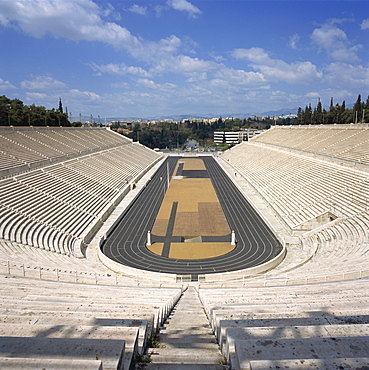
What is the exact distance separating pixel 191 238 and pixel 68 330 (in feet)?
51.7

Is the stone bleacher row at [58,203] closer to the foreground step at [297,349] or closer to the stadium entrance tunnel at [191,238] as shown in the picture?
the stadium entrance tunnel at [191,238]

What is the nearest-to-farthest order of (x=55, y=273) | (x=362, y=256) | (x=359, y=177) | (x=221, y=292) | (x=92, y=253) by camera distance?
(x=221, y=292) < (x=55, y=273) < (x=362, y=256) < (x=92, y=253) < (x=359, y=177)

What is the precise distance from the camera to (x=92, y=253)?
1705 cm

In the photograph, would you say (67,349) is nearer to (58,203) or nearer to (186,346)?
(186,346)

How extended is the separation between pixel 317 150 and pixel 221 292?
29292 millimetres

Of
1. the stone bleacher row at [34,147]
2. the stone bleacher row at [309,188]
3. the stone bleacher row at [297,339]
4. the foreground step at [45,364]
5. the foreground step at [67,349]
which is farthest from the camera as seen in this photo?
the stone bleacher row at [34,147]

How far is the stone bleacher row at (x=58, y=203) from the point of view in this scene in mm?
16234

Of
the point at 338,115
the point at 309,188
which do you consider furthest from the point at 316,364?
the point at 338,115

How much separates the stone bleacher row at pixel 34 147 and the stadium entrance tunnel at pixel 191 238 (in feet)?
30.0

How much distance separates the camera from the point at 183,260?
16188 millimetres

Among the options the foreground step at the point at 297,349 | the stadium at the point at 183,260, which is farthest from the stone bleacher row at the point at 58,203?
the foreground step at the point at 297,349

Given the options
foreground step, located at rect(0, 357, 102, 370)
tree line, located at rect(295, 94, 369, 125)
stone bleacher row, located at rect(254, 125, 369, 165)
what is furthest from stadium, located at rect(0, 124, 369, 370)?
tree line, located at rect(295, 94, 369, 125)

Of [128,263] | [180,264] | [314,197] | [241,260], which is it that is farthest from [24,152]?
[314,197]

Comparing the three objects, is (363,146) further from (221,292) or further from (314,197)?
(221,292)
